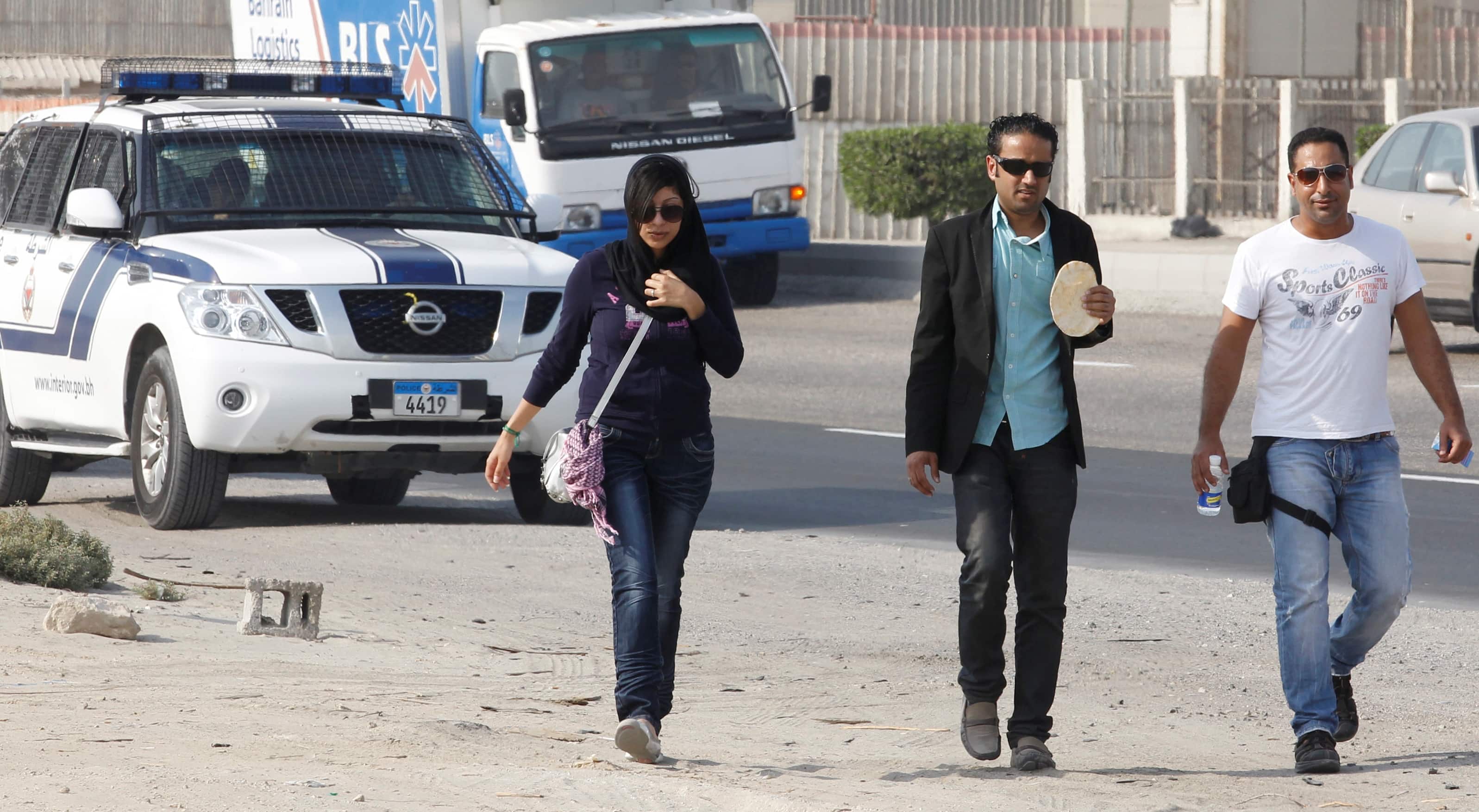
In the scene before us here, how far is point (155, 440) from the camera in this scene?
10133mm

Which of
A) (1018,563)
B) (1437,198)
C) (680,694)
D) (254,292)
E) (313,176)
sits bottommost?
(680,694)

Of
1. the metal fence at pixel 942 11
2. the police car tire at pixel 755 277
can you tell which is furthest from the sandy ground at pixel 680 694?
the metal fence at pixel 942 11

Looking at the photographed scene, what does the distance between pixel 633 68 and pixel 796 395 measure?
5.48 meters

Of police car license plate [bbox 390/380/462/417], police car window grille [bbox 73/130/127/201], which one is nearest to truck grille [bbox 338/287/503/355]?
police car license plate [bbox 390/380/462/417]

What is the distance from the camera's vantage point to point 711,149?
20609 mm

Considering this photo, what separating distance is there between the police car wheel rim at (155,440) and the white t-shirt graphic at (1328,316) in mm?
5524

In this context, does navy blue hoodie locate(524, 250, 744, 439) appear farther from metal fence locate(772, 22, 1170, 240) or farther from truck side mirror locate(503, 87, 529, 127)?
metal fence locate(772, 22, 1170, 240)

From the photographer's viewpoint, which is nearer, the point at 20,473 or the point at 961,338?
the point at 961,338

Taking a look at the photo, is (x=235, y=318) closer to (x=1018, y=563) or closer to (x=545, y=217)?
(x=545, y=217)

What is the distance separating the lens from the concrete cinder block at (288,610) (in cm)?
758

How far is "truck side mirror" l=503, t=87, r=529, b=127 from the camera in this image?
20.0 meters

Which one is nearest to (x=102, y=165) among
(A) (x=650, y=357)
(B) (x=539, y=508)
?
(B) (x=539, y=508)

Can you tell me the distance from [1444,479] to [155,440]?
21.9 ft

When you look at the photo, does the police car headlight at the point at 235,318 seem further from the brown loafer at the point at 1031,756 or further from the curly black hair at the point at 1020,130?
the brown loafer at the point at 1031,756
